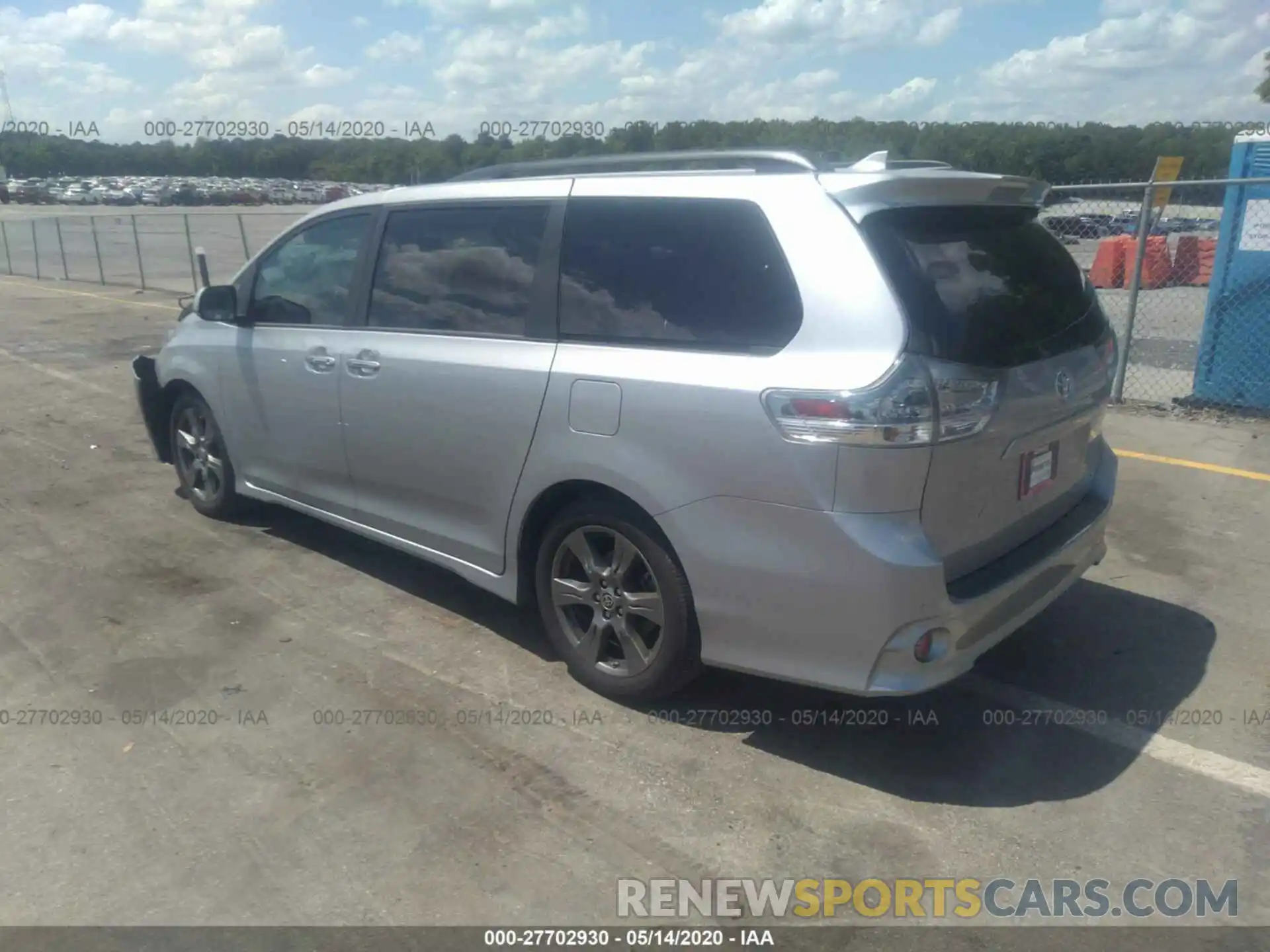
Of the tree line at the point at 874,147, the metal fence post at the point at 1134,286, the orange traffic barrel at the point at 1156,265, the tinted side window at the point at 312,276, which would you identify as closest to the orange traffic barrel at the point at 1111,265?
the orange traffic barrel at the point at 1156,265

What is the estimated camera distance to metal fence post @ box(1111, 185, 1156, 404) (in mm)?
7863

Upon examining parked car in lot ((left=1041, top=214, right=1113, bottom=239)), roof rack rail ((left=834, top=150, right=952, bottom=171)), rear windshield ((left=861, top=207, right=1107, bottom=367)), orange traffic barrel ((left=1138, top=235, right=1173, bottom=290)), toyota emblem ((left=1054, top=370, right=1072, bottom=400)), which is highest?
roof rack rail ((left=834, top=150, right=952, bottom=171))

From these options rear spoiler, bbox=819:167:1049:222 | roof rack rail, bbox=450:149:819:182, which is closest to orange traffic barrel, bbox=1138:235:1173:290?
rear spoiler, bbox=819:167:1049:222

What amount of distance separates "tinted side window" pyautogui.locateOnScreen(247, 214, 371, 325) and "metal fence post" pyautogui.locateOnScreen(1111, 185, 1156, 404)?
534cm

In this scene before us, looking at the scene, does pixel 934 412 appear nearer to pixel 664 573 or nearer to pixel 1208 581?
pixel 664 573

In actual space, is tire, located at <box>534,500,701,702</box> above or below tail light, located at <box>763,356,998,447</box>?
below

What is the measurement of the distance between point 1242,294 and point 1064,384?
18.4ft

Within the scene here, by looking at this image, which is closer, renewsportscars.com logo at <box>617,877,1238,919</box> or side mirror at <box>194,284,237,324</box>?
renewsportscars.com logo at <box>617,877,1238,919</box>

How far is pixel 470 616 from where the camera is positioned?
Result: 472 centimetres

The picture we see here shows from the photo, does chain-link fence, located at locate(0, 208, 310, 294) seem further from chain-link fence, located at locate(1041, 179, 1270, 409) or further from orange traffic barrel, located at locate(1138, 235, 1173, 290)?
orange traffic barrel, located at locate(1138, 235, 1173, 290)

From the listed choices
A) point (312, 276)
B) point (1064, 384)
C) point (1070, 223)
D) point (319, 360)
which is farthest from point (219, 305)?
point (1070, 223)

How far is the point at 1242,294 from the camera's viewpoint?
316 inches

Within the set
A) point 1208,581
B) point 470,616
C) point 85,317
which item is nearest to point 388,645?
point 470,616

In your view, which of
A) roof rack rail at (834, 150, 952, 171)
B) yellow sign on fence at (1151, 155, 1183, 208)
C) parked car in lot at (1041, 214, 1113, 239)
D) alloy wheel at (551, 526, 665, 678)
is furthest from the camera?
parked car in lot at (1041, 214, 1113, 239)
